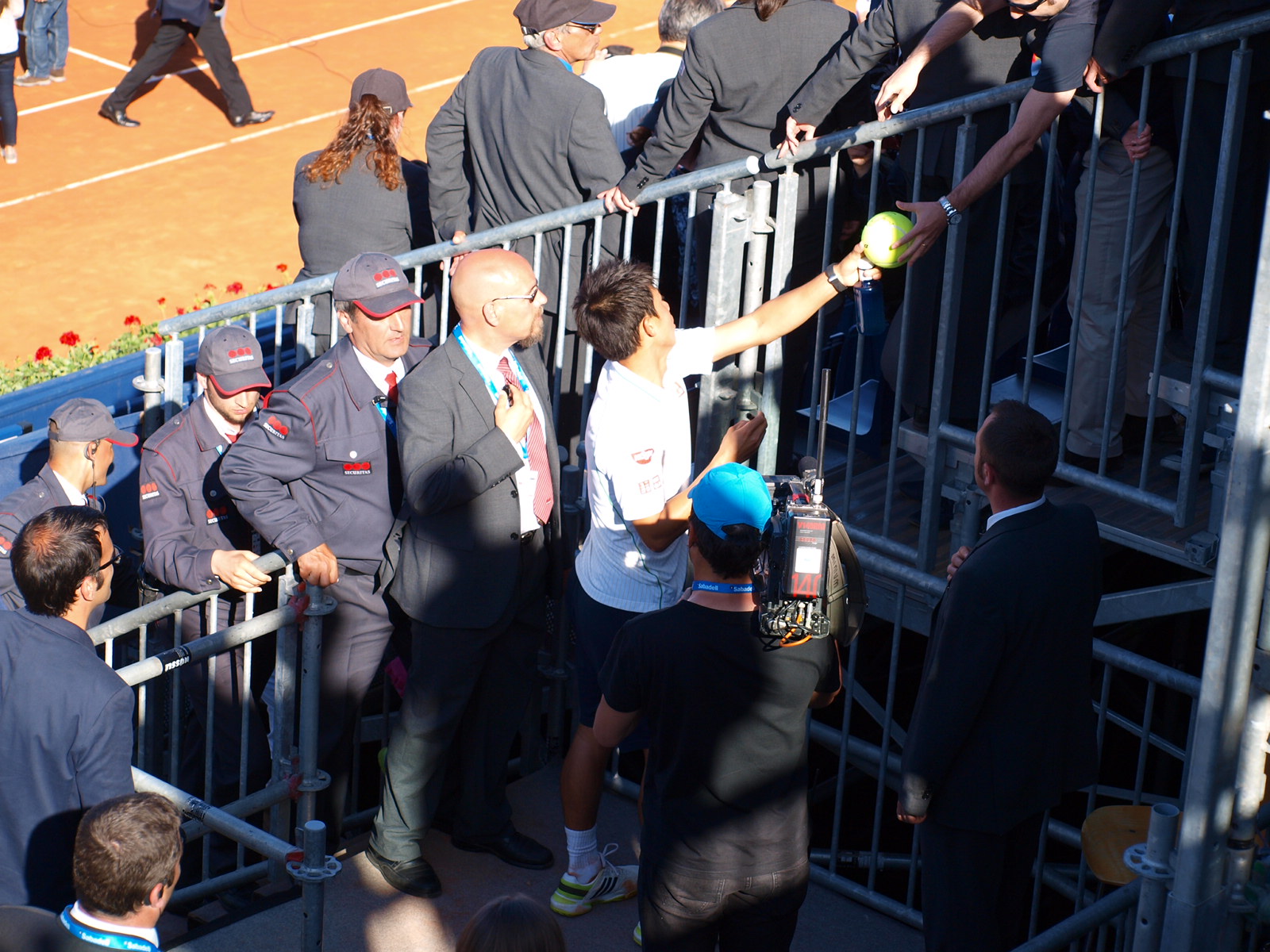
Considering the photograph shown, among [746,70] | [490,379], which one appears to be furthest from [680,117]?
[490,379]

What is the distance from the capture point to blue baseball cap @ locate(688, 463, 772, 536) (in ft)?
11.4

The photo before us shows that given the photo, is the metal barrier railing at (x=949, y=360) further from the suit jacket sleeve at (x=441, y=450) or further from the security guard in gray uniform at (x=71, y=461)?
the suit jacket sleeve at (x=441, y=450)

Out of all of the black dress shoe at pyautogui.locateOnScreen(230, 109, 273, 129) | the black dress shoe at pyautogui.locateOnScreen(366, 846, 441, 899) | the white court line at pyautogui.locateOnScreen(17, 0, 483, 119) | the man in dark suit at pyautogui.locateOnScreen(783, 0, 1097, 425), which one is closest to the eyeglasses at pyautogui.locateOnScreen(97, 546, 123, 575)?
the black dress shoe at pyautogui.locateOnScreen(366, 846, 441, 899)

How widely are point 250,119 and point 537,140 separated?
39.4ft

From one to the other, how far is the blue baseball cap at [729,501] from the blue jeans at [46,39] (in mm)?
15593

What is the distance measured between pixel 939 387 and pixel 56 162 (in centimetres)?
1375

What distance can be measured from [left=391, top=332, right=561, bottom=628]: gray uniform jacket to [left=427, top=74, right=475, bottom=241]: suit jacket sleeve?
5.99 feet

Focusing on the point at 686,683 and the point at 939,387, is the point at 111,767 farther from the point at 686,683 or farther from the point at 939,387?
the point at 939,387

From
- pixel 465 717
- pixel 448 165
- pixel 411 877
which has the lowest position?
pixel 411 877

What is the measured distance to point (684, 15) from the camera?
7.01m

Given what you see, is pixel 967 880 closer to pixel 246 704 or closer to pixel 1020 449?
pixel 1020 449

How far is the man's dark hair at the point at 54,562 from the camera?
3.91 meters

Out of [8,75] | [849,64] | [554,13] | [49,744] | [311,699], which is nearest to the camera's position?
[49,744]

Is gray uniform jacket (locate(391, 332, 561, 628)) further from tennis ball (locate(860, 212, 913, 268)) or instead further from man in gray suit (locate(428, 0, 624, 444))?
tennis ball (locate(860, 212, 913, 268))
